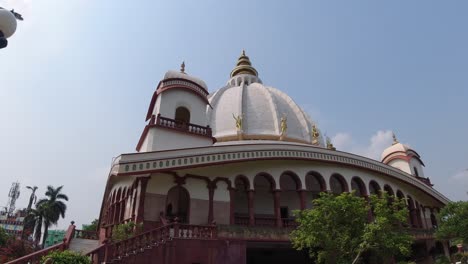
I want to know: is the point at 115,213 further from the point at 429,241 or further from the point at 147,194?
the point at 429,241

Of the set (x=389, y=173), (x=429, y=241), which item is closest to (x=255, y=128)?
(x=389, y=173)

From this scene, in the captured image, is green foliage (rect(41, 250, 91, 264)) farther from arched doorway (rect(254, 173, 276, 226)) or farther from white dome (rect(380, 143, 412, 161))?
white dome (rect(380, 143, 412, 161))

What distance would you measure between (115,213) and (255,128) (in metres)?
13.3

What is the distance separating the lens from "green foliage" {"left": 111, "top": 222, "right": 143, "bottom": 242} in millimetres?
13250

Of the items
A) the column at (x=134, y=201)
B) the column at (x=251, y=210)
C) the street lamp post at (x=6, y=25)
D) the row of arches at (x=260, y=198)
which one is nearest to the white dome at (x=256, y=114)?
the row of arches at (x=260, y=198)

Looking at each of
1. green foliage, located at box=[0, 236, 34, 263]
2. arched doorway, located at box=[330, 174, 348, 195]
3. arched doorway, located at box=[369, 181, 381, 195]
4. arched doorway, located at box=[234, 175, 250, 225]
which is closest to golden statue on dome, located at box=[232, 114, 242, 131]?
arched doorway, located at box=[234, 175, 250, 225]

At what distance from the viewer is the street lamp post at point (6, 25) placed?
513 cm

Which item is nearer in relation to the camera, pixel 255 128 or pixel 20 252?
pixel 20 252

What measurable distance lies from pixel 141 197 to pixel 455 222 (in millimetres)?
18392

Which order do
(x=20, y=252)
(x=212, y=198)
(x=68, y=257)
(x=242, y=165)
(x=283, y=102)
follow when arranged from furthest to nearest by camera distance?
(x=283, y=102) → (x=20, y=252) → (x=242, y=165) → (x=212, y=198) → (x=68, y=257)

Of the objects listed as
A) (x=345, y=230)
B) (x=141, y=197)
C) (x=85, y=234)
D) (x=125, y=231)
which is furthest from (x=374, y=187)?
(x=85, y=234)

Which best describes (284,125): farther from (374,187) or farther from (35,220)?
(35,220)

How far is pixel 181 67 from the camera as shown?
75.3ft

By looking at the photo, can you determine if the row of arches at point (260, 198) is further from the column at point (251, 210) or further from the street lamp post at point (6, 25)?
the street lamp post at point (6, 25)
